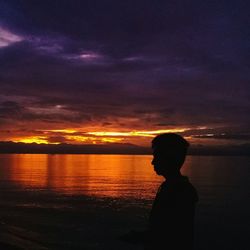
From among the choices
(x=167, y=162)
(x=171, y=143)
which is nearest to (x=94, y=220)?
(x=167, y=162)

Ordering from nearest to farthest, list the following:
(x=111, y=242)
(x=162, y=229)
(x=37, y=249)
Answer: (x=162, y=229), (x=37, y=249), (x=111, y=242)

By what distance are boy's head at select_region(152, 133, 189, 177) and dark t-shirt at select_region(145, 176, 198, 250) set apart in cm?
28

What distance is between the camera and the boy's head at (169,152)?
4168 millimetres

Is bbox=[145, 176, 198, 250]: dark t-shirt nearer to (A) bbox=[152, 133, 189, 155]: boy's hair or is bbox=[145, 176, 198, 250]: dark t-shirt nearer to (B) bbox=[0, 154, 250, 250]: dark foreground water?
(A) bbox=[152, 133, 189, 155]: boy's hair

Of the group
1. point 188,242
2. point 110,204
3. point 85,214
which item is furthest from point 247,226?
point 188,242

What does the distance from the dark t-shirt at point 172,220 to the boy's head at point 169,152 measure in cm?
28

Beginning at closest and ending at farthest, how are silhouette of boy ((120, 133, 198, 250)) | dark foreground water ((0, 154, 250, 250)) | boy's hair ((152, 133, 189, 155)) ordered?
silhouette of boy ((120, 133, 198, 250)) → boy's hair ((152, 133, 189, 155)) → dark foreground water ((0, 154, 250, 250))

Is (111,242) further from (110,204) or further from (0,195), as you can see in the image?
(0,195)

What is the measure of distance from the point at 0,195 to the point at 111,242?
39.7 metres

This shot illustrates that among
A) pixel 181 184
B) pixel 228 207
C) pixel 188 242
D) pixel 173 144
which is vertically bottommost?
pixel 228 207

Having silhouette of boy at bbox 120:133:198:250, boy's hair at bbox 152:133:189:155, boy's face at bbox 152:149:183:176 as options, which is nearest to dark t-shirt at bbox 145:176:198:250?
silhouette of boy at bbox 120:133:198:250

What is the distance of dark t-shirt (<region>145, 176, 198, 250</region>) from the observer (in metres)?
3.88

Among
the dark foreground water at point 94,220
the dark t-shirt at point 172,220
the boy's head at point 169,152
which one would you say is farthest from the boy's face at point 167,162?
the dark foreground water at point 94,220

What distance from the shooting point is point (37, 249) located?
25438mm
